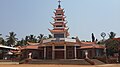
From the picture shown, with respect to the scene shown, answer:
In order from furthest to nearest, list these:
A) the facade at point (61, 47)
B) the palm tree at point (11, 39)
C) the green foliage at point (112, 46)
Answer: the palm tree at point (11, 39), the green foliage at point (112, 46), the facade at point (61, 47)

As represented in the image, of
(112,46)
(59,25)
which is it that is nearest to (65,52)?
(59,25)

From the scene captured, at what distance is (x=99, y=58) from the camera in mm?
41438

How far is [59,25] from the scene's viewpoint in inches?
1954

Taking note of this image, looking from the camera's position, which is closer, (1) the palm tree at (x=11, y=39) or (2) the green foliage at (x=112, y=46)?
(2) the green foliage at (x=112, y=46)

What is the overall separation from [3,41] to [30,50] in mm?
28090

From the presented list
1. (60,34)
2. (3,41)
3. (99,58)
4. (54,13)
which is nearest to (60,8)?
(54,13)

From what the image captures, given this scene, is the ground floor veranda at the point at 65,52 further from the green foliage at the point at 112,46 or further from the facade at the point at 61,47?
the green foliage at the point at 112,46

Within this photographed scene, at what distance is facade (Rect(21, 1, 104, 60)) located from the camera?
151 feet

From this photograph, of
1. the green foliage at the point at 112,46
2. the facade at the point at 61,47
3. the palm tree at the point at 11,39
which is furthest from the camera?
the palm tree at the point at 11,39

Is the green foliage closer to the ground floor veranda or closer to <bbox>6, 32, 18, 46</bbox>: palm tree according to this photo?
the ground floor veranda

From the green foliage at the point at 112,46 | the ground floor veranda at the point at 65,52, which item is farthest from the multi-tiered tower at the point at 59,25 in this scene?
the green foliage at the point at 112,46

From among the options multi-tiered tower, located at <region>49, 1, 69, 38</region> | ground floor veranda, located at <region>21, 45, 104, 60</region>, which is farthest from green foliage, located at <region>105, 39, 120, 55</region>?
multi-tiered tower, located at <region>49, 1, 69, 38</region>

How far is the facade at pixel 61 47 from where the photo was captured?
45.9 m

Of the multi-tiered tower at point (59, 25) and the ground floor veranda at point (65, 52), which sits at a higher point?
the multi-tiered tower at point (59, 25)
